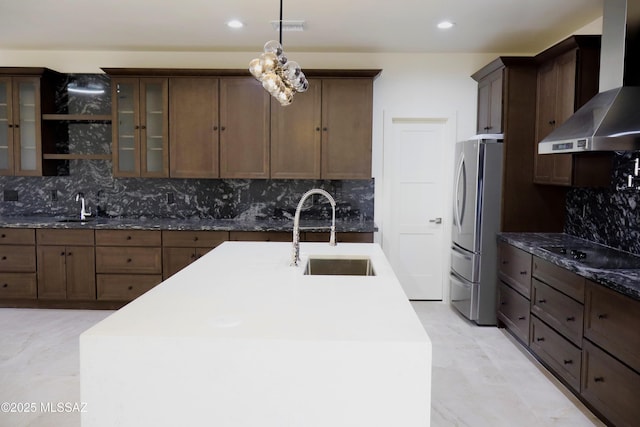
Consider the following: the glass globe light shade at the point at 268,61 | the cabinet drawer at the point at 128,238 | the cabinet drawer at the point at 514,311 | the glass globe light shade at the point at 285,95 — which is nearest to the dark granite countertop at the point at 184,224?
the cabinet drawer at the point at 128,238

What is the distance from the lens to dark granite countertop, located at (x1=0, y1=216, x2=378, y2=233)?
4738 mm

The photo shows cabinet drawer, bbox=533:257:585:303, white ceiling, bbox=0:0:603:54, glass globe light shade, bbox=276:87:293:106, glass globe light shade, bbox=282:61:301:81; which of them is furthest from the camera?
white ceiling, bbox=0:0:603:54

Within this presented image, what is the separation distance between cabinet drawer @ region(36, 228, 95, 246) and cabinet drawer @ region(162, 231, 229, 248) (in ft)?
2.48

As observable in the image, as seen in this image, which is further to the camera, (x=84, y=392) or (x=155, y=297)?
(x=155, y=297)

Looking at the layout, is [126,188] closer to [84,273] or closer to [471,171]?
[84,273]

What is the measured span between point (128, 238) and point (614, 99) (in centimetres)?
421

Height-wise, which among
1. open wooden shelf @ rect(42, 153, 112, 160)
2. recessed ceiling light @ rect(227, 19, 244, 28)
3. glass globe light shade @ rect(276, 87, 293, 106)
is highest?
recessed ceiling light @ rect(227, 19, 244, 28)

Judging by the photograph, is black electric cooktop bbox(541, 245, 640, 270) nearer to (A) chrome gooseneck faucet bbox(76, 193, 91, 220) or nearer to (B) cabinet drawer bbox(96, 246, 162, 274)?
(B) cabinet drawer bbox(96, 246, 162, 274)

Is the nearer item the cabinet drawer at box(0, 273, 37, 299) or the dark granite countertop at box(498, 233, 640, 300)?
Result: the dark granite countertop at box(498, 233, 640, 300)

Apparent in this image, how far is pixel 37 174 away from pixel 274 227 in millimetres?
2584

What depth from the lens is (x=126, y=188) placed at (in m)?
5.40

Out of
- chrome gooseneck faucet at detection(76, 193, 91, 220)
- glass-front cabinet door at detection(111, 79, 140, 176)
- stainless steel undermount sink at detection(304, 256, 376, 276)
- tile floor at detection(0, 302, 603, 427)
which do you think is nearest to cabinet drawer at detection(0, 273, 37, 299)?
tile floor at detection(0, 302, 603, 427)

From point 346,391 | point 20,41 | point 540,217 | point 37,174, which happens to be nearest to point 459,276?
point 540,217

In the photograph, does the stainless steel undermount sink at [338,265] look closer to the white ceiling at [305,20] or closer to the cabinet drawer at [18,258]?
the white ceiling at [305,20]
